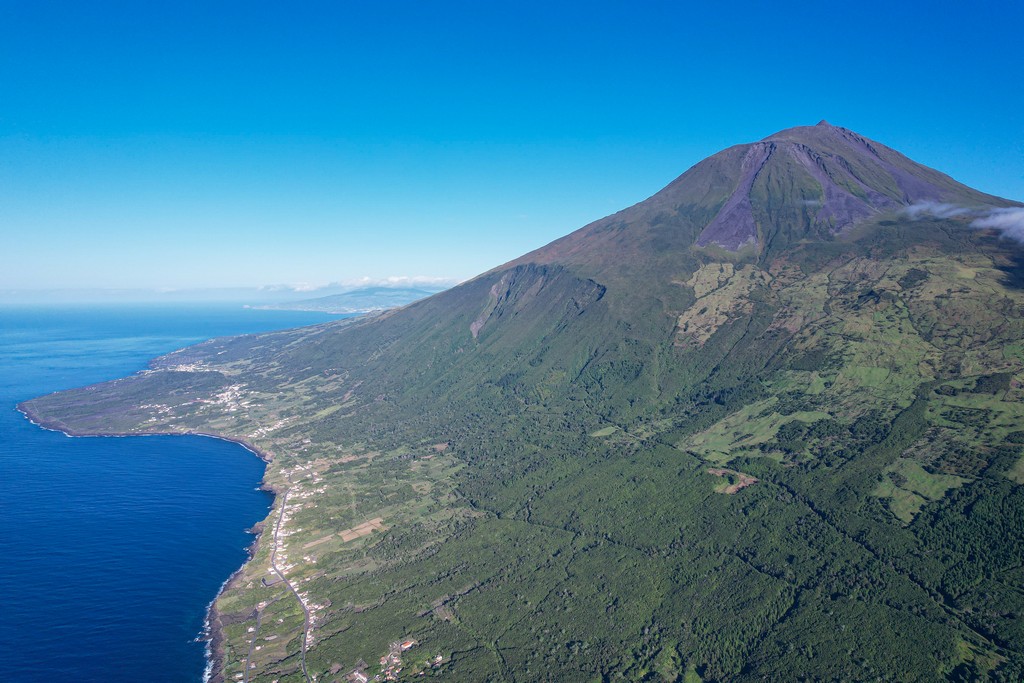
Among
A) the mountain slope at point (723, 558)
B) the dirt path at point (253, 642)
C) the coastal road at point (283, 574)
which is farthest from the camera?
the coastal road at point (283, 574)

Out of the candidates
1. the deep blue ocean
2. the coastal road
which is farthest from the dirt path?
the deep blue ocean

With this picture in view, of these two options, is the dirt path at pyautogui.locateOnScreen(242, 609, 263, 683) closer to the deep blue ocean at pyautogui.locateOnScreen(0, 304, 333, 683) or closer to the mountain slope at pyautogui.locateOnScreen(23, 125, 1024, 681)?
the mountain slope at pyautogui.locateOnScreen(23, 125, 1024, 681)

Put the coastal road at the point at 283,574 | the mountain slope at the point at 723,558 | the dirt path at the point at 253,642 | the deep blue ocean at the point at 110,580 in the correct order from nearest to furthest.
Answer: the mountain slope at the point at 723,558
the dirt path at the point at 253,642
the deep blue ocean at the point at 110,580
the coastal road at the point at 283,574

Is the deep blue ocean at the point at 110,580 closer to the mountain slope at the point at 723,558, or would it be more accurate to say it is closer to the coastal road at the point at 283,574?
the coastal road at the point at 283,574

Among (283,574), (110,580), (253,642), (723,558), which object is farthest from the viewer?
(283,574)

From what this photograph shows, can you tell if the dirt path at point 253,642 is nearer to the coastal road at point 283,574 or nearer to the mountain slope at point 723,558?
the coastal road at point 283,574

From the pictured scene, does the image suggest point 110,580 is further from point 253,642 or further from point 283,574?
→ point 253,642

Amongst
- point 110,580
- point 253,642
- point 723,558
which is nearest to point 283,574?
point 253,642

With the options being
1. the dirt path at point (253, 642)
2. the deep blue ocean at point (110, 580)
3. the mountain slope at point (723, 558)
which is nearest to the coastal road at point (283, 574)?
the dirt path at point (253, 642)

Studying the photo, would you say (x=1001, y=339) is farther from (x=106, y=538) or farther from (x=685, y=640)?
(x=106, y=538)

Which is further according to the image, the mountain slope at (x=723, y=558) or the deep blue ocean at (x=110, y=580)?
the deep blue ocean at (x=110, y=580)

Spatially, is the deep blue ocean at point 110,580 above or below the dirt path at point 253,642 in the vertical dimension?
above
